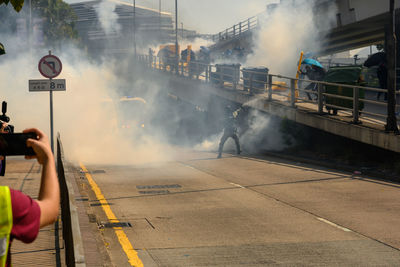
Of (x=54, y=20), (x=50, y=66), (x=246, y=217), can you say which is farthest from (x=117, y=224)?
(x=54, y=20)

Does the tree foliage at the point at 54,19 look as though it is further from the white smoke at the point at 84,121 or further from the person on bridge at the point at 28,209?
the person on bridge at the point at 28,209

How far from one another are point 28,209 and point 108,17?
17054 centimetres

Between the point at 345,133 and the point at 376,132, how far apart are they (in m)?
1.78

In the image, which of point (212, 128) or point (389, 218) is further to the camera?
point (212, 128)

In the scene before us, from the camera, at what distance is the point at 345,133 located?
59.8 ft

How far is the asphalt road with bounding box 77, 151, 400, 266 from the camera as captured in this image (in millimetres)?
8172

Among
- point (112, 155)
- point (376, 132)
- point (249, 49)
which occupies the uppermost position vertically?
point (249, 49)

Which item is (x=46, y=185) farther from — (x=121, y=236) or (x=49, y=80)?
(x=49, y=80)

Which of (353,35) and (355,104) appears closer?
(355,104)

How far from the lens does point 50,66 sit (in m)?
16.5

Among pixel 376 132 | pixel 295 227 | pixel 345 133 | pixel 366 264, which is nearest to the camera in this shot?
pixel 366 264

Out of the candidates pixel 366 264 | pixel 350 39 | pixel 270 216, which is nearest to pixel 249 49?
pixel 350 39

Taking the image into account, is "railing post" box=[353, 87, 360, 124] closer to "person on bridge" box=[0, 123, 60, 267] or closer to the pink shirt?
"person on bridge" box=[0, 123, 60, 267]

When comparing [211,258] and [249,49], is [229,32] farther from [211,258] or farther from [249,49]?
[211,258]
